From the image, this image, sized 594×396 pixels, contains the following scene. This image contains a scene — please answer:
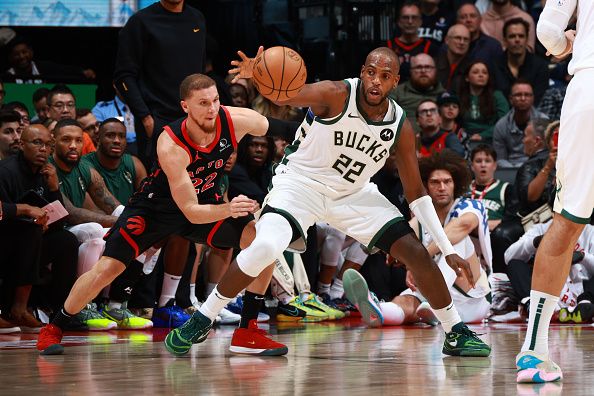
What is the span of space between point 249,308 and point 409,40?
256 inches

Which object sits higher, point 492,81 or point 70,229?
point 492,81

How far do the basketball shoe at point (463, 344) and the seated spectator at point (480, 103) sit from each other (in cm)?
570

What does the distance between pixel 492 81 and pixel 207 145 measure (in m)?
5.84

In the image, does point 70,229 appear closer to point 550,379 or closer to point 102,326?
point 102,326

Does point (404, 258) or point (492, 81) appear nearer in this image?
point (404, 258)

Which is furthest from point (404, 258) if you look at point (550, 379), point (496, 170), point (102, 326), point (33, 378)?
point (496, 170)

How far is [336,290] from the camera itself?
9398 mm

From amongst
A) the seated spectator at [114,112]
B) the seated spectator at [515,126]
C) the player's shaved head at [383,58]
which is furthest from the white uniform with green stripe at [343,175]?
the seated spectator at [515,126]

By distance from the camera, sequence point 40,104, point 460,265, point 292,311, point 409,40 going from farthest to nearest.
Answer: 1. point 409,40
2. point 40,104
3. point 292,311
4. point 460,265

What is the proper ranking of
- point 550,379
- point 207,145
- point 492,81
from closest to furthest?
point 550,379 < point 207,145 < point 492,81

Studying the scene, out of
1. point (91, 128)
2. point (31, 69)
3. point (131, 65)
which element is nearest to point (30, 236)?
point (131, 65)

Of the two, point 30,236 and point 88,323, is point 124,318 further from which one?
point 30,236

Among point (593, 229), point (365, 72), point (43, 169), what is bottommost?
point (593, 229)

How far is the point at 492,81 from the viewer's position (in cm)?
1110
